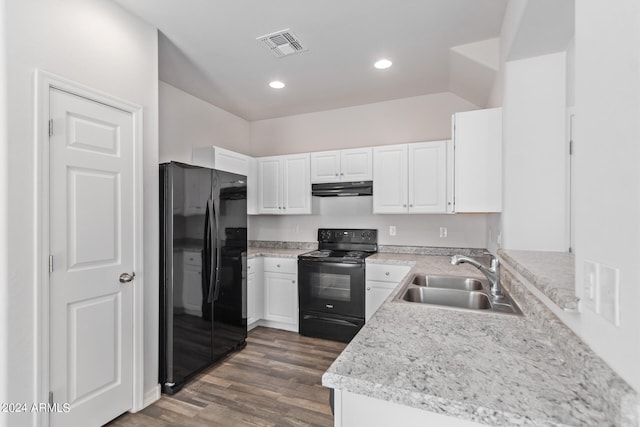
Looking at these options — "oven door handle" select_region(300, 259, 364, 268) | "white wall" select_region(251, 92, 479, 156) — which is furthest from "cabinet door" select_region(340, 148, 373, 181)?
"oven door handle" select_region(300, 259, 364, 268)

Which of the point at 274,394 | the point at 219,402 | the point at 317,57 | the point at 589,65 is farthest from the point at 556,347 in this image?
the point at 317,57

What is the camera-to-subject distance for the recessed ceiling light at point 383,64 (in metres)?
2.75

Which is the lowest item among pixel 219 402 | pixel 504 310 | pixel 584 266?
pixel 219 402

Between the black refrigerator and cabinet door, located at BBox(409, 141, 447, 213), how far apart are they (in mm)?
1832

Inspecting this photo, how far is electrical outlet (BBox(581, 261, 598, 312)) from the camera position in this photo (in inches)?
29.1

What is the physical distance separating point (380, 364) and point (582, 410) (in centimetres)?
47

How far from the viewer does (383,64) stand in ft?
9.19

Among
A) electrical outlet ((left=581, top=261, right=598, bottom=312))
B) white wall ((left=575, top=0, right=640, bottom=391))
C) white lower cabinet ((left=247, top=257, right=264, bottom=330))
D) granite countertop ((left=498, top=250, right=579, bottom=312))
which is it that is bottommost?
white lower cabinet ((left=247, top=257, right=264, bottom=330))

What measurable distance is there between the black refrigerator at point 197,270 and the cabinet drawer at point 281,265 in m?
0.61

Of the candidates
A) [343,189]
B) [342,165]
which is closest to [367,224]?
[343,189]

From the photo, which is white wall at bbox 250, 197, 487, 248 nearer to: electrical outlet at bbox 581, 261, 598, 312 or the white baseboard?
the white baseboard

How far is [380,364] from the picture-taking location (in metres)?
0.92

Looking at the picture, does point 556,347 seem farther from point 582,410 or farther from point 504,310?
point 504,310

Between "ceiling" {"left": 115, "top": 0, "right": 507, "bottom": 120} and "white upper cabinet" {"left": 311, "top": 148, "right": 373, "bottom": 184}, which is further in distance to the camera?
"white upper cabinet" {"left": 311, "top": 148, "right": 373, "bottom": 184}
